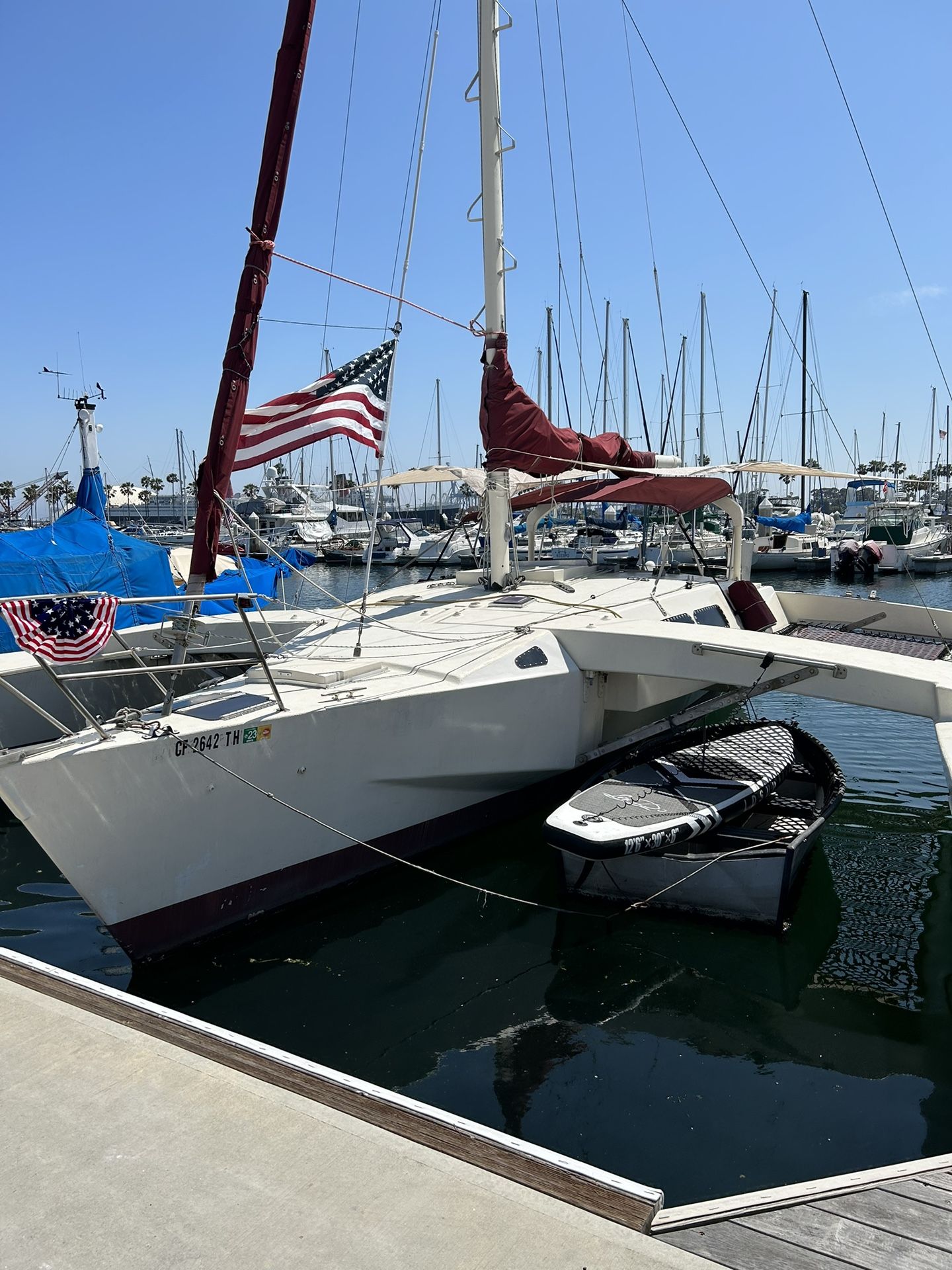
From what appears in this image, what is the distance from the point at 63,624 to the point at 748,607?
357 inches

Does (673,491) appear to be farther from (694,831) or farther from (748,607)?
(694,831)

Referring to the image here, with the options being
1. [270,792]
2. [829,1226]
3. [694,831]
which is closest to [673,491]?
[694,831]

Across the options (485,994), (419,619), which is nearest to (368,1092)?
(485,994)

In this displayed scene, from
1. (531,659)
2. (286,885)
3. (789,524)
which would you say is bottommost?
(286,885)

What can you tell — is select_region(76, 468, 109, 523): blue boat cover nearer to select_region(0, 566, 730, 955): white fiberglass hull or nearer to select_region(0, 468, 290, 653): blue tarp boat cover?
select_region(0, 468, 290, 653): blue tarp boat cover

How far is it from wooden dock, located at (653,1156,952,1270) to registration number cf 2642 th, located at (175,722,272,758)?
4291 mm

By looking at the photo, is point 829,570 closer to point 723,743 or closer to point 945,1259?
point 723,743

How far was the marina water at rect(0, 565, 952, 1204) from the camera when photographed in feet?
16.4

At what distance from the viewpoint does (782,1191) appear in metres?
3.37

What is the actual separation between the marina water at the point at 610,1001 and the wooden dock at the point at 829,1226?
1.31m

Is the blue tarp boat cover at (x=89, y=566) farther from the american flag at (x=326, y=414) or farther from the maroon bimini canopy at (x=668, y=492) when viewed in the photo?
the american flag at (x=326, y=414)

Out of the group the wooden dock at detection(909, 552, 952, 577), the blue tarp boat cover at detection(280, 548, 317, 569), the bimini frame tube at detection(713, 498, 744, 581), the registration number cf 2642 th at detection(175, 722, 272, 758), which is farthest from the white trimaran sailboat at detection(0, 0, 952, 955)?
the wooden dock at detection(909, 552, 952, 577)

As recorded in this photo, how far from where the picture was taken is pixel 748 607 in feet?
40.2

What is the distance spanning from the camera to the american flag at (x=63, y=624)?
529 cm
